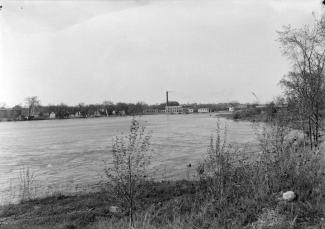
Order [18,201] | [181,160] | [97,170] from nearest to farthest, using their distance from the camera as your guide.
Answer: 1. [18,201]
2. [97,170]
3. [181,160]

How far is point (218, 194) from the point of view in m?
7.89

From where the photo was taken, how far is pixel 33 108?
6196 inches

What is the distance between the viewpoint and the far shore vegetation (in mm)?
6570

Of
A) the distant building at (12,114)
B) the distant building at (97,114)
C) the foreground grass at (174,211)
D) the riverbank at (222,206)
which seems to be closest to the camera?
the foreground grass at (174,211)

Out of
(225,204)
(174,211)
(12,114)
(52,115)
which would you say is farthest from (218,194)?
(52,115)

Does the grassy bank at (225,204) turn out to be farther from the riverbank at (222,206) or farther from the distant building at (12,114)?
the distant building at (12,114)

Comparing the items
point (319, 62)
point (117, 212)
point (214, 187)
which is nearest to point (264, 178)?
point (214, 187)

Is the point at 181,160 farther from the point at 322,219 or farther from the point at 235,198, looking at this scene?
the point at 322,219

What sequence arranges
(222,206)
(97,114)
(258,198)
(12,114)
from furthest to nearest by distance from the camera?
(97,114), (12,114), (258,198), (222,206)

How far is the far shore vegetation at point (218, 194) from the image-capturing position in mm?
6570

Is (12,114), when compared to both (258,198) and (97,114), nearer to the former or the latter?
(97,114)

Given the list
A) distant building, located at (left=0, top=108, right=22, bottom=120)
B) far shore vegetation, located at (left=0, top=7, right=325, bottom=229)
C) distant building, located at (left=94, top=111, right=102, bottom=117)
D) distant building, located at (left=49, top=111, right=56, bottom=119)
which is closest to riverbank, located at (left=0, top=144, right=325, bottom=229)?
far shore vegetation, located at (left=0, top=7, right=325, bottom=229)

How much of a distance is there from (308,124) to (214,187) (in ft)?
31.8

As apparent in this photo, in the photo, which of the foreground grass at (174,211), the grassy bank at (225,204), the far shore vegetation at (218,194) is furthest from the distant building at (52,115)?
the grassy bank at (225,204)
